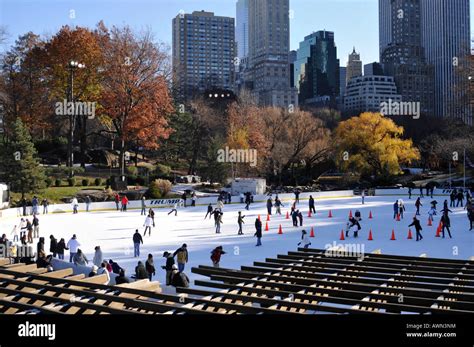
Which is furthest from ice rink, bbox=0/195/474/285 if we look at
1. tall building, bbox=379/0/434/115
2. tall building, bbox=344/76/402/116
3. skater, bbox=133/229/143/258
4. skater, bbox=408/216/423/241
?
tall building, bbox=344/76/402/116

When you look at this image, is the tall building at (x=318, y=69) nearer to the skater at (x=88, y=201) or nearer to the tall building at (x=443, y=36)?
the tall building at (x=443, y=36)

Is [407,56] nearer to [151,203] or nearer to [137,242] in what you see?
[151,203]

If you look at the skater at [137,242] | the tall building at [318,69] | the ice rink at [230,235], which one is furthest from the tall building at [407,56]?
the skater at [137,242]

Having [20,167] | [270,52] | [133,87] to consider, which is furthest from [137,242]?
[270,52]

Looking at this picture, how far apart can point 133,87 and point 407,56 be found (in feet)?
423

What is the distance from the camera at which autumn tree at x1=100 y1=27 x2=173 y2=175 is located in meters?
48.4

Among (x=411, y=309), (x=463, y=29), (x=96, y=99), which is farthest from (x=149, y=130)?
(x=463, y=29)

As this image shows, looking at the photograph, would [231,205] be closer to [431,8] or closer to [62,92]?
[62,92]

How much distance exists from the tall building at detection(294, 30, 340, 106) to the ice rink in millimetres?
146740

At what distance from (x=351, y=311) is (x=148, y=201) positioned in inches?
1271

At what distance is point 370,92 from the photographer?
143375mm

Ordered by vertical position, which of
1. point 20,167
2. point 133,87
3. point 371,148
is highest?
point 133,87

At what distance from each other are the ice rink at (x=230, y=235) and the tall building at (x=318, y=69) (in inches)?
5777

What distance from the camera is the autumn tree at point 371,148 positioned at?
59.6 meters
